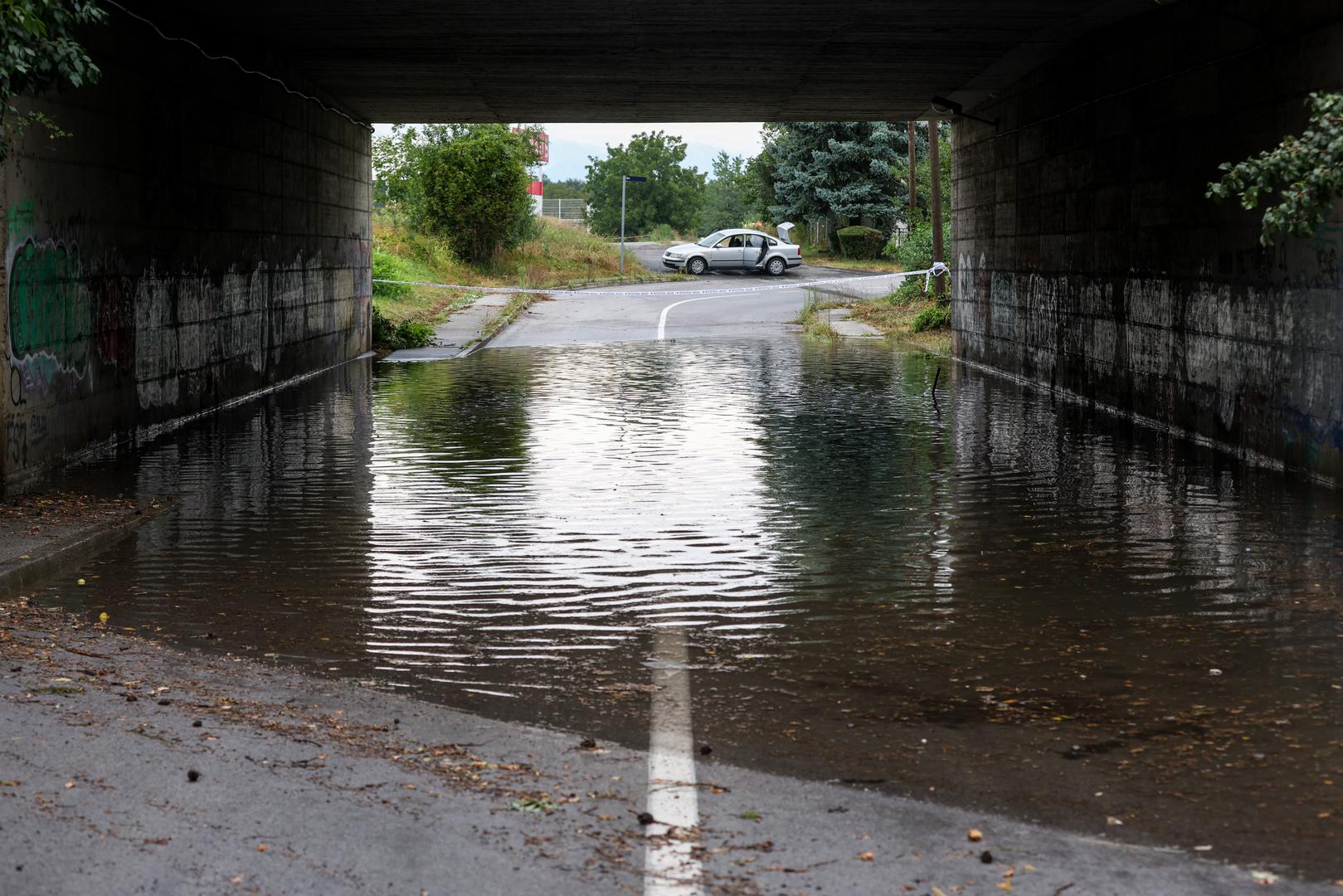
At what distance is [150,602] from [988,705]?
4.65 m

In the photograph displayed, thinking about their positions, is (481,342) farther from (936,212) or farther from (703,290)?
(703,290)

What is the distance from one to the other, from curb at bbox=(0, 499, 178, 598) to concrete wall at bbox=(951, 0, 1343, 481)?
9241mm

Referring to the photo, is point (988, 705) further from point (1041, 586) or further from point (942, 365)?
point (942, 365)

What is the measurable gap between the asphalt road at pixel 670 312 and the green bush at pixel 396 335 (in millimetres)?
1480

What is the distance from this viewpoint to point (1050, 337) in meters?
22.0

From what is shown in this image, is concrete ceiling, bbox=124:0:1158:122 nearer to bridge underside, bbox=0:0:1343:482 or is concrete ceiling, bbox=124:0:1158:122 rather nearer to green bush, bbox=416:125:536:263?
bridge underside, bbox=0:0:1343:482

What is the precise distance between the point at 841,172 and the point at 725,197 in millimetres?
94396

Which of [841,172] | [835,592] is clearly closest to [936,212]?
[841,172]

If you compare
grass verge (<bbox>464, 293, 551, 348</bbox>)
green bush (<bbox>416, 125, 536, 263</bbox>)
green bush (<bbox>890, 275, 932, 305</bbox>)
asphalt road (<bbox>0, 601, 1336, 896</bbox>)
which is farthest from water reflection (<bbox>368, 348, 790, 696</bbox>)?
green bush (<bbox>416, 125, 536, 263</bbox>)

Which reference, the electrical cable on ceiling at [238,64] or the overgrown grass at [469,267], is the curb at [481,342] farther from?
the electrical cable on ceiling at [238,64]

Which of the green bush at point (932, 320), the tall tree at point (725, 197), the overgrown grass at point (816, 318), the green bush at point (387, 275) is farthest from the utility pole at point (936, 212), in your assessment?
the tall tree at point (725, 197)

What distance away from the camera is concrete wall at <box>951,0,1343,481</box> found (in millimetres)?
13273

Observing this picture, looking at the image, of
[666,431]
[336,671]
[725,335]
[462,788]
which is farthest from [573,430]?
[725,335]

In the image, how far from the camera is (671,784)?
5.62 meters
